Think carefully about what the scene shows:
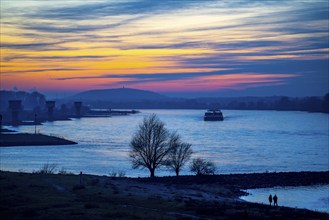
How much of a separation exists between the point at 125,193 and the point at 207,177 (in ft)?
53.1

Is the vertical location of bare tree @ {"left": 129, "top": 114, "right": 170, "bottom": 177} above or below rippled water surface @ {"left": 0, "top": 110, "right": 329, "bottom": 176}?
above

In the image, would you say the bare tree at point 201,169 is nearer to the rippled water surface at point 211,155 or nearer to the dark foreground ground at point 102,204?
the rippled water surface at point 211,155

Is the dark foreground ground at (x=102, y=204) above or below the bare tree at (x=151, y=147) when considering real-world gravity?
below

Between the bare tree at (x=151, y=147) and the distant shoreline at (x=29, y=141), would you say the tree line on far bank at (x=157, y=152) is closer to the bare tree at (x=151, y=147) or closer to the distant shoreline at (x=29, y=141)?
the bare tree at (x=151, y=147)

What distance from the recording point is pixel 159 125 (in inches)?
1916

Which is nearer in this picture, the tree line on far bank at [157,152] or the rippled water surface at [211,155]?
the tree line on far bank at [157,152]

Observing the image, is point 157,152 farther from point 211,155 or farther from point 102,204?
point 102,204

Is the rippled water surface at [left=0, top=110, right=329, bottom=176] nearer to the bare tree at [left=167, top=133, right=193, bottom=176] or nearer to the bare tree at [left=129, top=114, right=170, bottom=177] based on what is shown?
the bare tree at [left=167, top=133, right=193, bottom=176]

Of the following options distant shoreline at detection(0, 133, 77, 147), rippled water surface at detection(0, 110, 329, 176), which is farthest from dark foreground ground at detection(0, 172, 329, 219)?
distant shoreline at detection(0, 133, 77, 147)

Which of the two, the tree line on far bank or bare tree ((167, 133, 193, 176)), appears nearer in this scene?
the tree line on far bank

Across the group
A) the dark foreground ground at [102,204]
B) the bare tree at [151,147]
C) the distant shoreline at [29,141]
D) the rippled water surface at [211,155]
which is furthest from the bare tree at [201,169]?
the distant shoreline at [29,141]

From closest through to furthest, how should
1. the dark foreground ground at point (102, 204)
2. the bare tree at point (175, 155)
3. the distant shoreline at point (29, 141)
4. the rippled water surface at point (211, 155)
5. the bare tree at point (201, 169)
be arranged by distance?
the dark foreground ground at point (102, 204) → the bare tree at point (201, 169) → the bare tree at point (175, 155) → the rippled water surface at point (211, 155) → the distant shoreline at point (29, 141)

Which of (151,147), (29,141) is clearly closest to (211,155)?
(151,147)

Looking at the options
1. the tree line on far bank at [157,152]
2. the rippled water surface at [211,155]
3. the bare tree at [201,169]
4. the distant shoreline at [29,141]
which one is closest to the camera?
the bare tree at [201,169]
